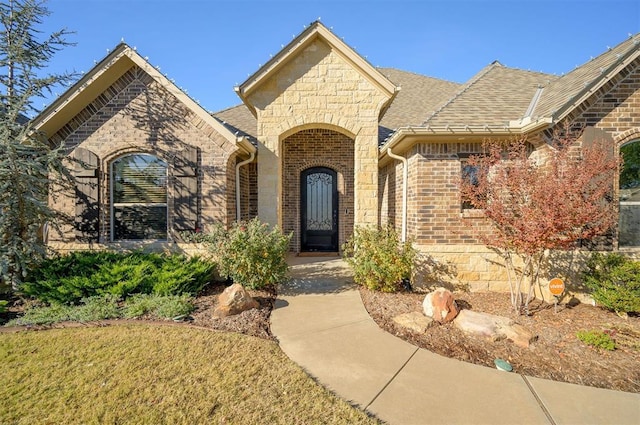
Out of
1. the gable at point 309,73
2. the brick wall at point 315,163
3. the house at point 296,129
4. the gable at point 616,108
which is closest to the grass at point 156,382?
the house at point 296,129

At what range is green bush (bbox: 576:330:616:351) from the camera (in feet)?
12.8

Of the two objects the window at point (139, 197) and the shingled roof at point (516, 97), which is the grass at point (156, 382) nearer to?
the window at point (139, 197)

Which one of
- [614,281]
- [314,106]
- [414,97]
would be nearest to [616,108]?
[614,281]

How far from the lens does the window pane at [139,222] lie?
688cm

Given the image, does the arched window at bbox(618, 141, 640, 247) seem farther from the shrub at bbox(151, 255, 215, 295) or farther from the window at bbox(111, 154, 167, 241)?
the window at bbox(111, 154, 167, 241)

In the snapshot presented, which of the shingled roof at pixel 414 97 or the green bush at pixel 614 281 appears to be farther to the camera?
the shingled roof at pixel 414 97

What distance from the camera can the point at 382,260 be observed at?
580 cm

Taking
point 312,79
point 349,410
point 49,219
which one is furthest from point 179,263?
point 312,79

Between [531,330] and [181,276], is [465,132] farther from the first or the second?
[181,276]

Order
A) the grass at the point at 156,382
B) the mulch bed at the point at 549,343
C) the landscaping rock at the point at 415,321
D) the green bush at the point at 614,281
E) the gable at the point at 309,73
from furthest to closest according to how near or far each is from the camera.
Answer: the gable at the point at 309,73 < the green bush at the point at 614,281 < the landscaping rock at the point at 415,321 < the mulch bed at the point at 549,343 < the grass at the point at 156,382

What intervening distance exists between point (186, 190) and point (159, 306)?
2.66m

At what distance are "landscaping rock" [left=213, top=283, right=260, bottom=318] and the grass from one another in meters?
0.55

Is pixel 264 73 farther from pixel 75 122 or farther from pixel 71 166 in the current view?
pixel 71 166

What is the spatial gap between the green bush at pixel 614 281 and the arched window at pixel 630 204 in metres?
0.56
